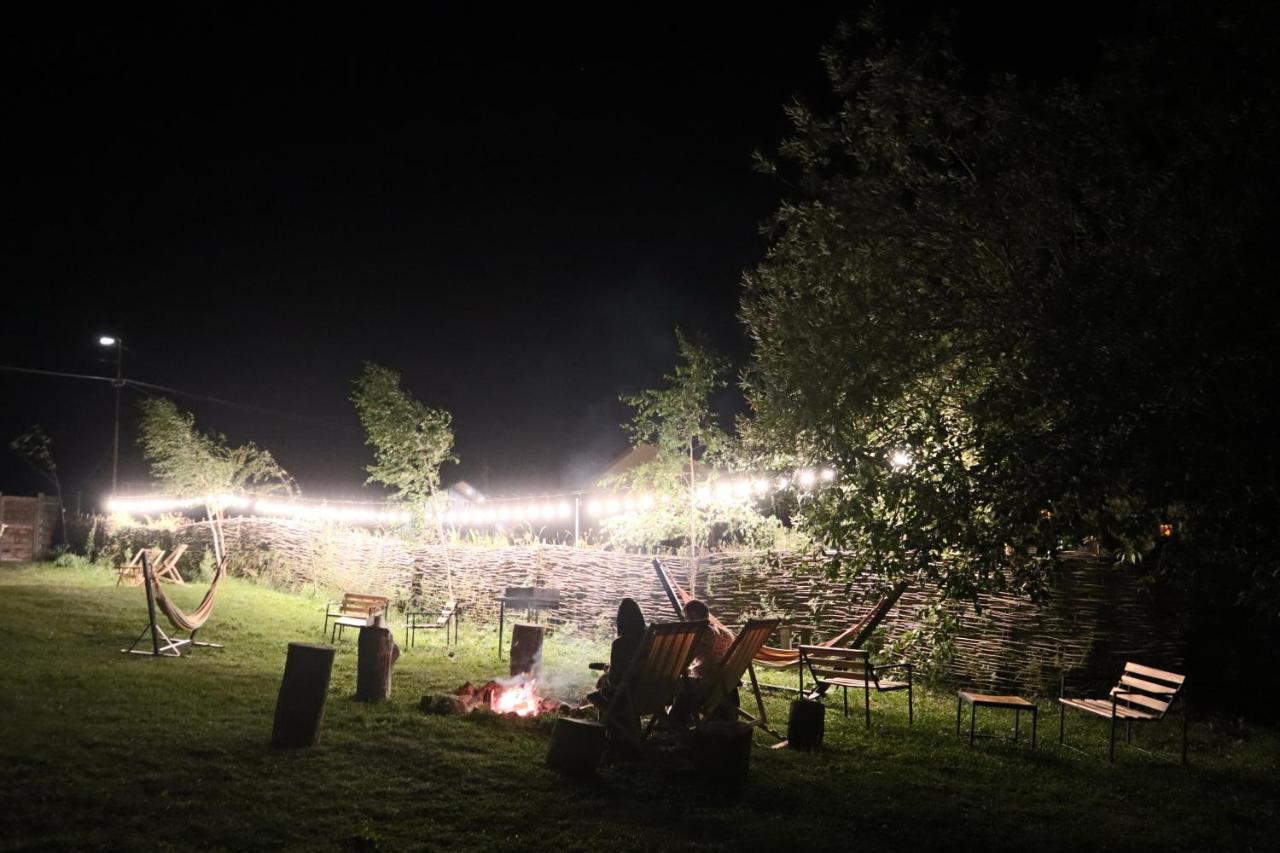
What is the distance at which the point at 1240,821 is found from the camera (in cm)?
500

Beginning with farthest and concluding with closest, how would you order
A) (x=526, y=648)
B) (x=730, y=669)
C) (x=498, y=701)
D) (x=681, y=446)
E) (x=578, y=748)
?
(x=681, y=446) < (x=526, y=648) < (x=498, y=701) < (x=730, y=669) < (x=578, y=748)

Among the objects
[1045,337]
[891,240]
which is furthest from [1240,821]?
[891,240]

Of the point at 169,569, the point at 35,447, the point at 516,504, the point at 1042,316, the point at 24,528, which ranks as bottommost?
the point at 169,569

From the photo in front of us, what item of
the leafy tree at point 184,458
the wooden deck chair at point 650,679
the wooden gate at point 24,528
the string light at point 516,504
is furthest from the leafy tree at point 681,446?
the wooden gate at point 24,528

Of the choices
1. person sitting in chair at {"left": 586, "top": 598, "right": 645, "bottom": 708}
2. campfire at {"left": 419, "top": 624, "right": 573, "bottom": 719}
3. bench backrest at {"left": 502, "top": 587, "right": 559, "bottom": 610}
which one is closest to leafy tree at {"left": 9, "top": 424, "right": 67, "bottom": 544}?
Answer: bench backrest at {"left": 502, "top": 587, "right": 559, "bottom": 610}

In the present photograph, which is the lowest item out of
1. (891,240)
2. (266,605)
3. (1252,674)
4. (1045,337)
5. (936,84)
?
(266,605)

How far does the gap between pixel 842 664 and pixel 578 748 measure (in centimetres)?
312

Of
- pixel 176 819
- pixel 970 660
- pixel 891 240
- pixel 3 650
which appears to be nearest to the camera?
pixel 176 819

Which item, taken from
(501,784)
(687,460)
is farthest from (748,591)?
(501,784)

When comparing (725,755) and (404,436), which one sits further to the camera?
(404,436)

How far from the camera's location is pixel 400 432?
15.7 metres

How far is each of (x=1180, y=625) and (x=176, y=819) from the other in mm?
9199

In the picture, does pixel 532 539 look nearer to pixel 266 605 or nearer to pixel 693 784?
pixel 266 605

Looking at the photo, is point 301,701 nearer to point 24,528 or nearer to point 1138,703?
point 1138,703
